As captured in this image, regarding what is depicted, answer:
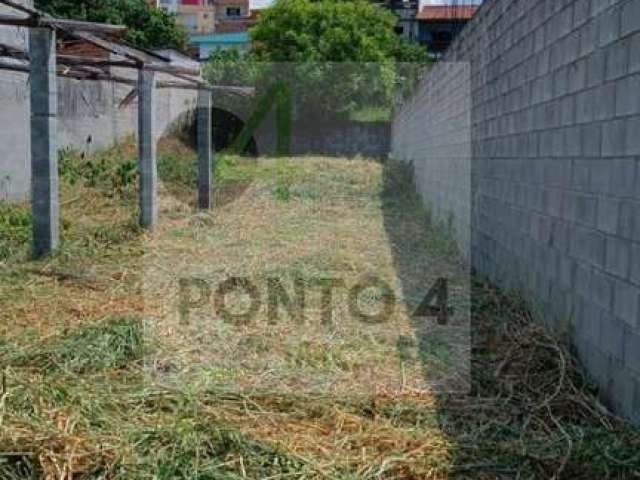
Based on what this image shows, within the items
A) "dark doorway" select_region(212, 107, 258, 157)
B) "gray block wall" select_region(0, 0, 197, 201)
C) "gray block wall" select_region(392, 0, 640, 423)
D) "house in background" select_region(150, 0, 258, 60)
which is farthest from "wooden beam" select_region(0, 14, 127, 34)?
"house in background" select_region(150, 0, 258, 60)

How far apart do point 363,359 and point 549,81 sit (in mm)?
1757

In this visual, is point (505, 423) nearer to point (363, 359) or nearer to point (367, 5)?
point (363, 359)

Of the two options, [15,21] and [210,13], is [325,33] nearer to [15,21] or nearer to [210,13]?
[15,21]

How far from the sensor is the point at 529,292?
4305 mm

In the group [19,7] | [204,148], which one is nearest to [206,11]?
[204,148]

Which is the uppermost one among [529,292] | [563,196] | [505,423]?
[563,196]

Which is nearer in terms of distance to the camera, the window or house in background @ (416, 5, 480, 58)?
house in background @ (416, 5, 480, 58)

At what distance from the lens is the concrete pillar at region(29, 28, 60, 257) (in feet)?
20.1

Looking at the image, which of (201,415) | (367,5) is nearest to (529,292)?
(201,415)

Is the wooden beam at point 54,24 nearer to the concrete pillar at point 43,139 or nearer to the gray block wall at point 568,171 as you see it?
the concrete pillar at point 43,139

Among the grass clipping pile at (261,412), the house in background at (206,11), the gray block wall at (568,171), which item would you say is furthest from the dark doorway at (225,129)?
the house in background at (206,11)

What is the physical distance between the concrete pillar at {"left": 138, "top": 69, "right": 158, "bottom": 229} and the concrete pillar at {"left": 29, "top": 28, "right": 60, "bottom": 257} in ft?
6.20

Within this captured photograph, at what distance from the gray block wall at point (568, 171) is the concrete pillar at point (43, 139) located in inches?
136

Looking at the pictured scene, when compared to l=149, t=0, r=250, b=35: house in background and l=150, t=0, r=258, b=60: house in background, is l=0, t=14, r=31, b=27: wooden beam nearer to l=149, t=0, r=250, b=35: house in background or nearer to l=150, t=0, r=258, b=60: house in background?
l=150, t=0, r=258, b=60: house in background
